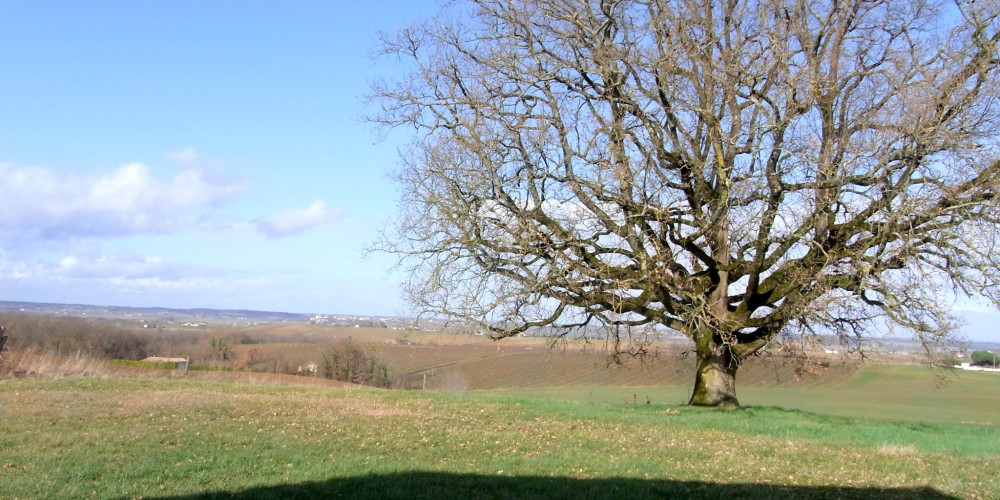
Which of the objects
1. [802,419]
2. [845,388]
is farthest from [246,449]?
[845,388]

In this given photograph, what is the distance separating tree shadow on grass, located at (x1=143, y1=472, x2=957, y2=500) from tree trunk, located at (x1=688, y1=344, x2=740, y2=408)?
10.2 m

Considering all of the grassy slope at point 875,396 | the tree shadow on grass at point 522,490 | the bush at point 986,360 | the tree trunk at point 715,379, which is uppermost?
the tree trunk at point 715,379

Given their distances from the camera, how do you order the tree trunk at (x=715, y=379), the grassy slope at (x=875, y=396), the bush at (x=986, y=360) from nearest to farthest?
the tree trunk at (x=715, y=379) → the grassy slope at (x=875, y=396) → the bush at (x=986, y=360)

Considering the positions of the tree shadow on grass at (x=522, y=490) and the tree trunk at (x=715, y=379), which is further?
the tree trunk at (x=715, y=379)

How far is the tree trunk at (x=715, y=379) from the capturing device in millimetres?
19172

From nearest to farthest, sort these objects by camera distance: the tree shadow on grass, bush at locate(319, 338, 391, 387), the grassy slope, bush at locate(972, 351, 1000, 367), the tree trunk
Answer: the tree shadow on grass → the tree trunk → the grassy slope → bush at locate(319, 338, 391, 387) → bush at locate(972, 351, 1000, 367)

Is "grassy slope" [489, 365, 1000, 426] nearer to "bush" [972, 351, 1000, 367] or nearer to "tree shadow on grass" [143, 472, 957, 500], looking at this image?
"bush" [972, 351, 1000, 367]

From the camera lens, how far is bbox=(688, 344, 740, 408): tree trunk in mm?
19172

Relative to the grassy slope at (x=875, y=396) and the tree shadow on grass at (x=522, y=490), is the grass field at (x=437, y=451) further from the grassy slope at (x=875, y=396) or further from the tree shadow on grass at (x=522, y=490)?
the grassy slope at (x=875, y=396)

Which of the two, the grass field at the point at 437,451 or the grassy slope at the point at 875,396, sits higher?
the grass field at the point at 437,451

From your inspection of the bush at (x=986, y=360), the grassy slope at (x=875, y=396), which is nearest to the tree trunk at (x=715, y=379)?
the grassy slope at (x=875, y=396)

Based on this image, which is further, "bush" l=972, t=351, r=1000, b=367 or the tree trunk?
"bush" l=972, t=351, r=1000, b=367

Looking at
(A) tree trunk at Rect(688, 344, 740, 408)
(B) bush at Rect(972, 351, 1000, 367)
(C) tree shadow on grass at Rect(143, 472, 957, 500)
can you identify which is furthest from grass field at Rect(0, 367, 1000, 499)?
(B) bush at Rect(972, 351, 1000, 367)

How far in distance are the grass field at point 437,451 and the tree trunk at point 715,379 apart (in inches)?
52.7
